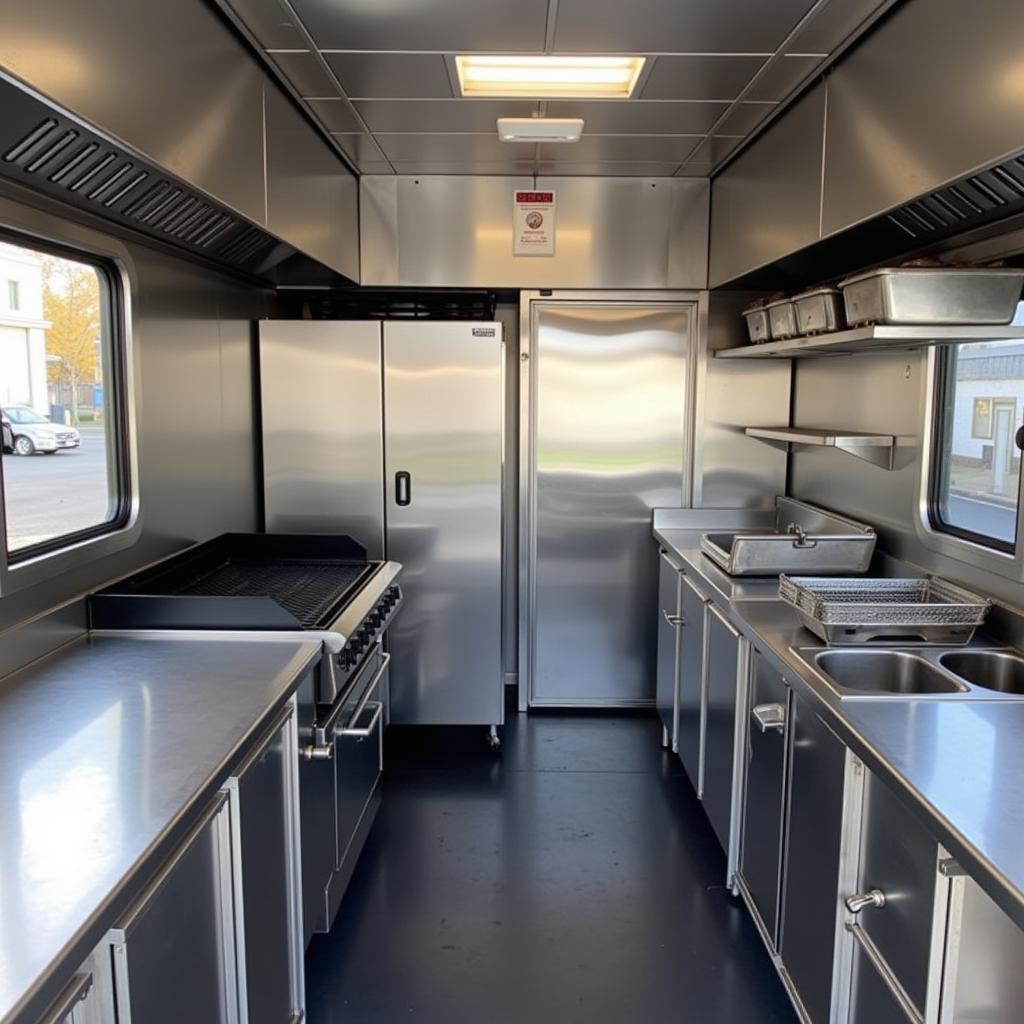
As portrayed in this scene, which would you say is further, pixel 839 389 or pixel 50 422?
pixel 839 389

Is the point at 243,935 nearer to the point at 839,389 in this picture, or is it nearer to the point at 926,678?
the point at 926,678

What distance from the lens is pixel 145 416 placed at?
7.87 feet

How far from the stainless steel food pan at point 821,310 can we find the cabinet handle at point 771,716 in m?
1.11

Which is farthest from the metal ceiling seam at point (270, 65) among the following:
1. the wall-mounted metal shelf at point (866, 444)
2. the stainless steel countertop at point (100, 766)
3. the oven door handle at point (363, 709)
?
the wall-mounted metal shelf at point (866, 444)

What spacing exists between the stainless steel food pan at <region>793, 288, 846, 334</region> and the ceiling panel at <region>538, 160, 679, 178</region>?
1.19m

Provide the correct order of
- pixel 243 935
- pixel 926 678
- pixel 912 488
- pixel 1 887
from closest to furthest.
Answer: pixel 1 887, pixel 243 935, pixel 926 678, pixel 912 488

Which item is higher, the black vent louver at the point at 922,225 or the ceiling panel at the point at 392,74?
the ceiling panel at the point at 392,74

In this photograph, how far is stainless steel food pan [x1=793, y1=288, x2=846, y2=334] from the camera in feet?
8.08

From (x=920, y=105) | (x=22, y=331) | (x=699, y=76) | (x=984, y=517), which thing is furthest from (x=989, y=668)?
(x=22, y=331)

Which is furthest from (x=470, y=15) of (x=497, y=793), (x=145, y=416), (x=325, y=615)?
(x=497, y=793)

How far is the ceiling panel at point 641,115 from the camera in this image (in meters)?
2.76

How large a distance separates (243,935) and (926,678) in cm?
155

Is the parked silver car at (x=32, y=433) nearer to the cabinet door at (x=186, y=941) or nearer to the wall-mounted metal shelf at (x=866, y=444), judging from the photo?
the cabinet door at (x=186, y=941)

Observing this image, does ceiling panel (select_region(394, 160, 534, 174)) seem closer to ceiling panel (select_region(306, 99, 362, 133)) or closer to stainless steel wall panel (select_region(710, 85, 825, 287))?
ceiling panel (select_region(306, 99, 362, 133))
